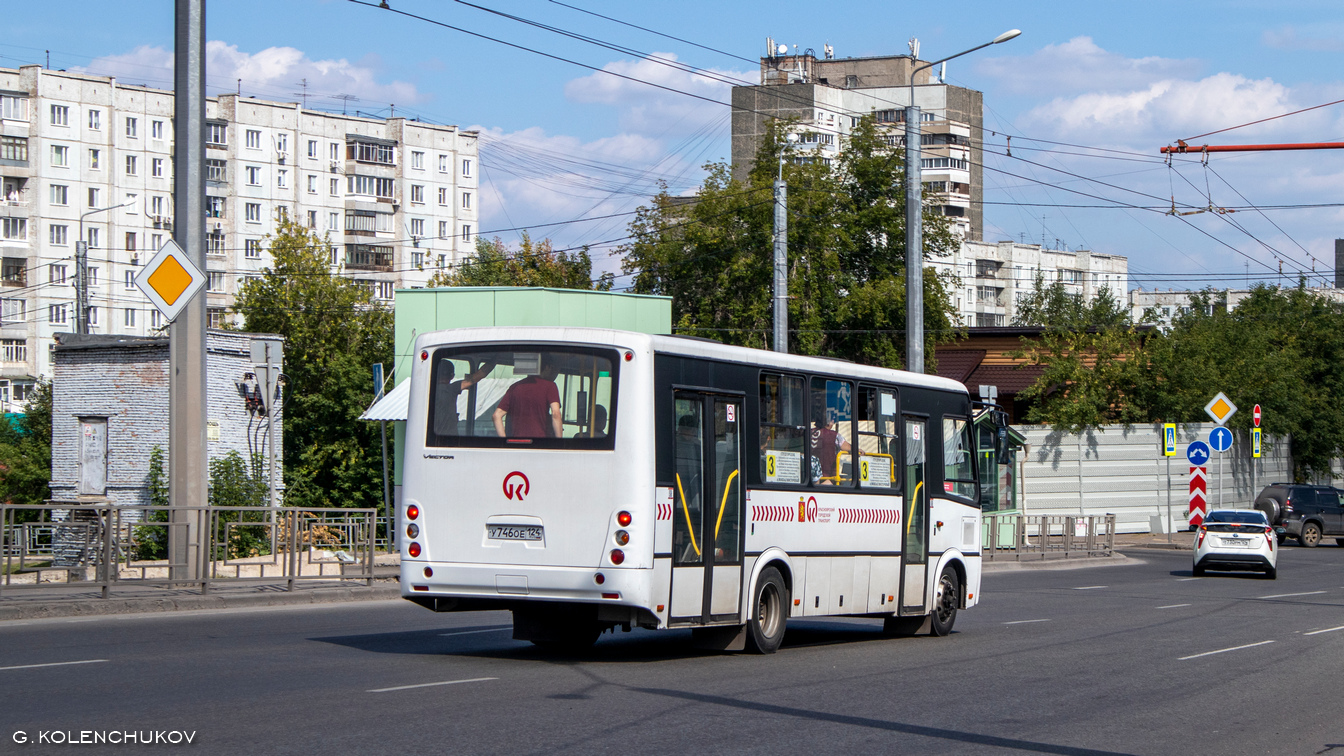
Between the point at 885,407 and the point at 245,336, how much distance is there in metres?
20.7

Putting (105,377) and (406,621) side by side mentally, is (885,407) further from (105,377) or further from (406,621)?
(105,377)

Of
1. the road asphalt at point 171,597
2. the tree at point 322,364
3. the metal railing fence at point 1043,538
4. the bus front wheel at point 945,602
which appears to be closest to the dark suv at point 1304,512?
the metal railing fence at point 1043,538

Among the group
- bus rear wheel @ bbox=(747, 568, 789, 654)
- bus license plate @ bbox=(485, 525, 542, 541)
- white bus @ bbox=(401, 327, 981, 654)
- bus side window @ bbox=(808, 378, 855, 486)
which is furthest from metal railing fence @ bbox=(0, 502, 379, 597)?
bus side window @ bbox=(808, 378, 855, 486)

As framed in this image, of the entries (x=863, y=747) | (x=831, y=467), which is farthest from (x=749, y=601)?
(x=863, y=747)

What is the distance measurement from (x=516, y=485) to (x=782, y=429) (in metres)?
2.98

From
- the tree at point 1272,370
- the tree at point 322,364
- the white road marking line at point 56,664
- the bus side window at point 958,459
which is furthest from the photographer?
the tree at point 1272,370

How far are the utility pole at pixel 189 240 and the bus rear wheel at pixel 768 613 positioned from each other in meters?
8.39

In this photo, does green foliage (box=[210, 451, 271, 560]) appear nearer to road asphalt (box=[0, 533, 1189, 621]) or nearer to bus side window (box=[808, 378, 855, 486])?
road asphalt (box=[0, 533, 1189, 621])

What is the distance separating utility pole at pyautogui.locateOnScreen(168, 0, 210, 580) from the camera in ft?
58.2

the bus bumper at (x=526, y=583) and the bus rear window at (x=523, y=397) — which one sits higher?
the bus rear window at (x=523, y=397)

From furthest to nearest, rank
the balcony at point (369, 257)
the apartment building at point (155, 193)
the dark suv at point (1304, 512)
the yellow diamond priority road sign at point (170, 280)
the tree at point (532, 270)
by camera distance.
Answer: the balcony at point (369, 257)
the apartment building at point (155, 193)
the tree at point (532, 270)
the dark suv at point (1304, 512)
the yellow diamond priority road sign at point (170, 280)

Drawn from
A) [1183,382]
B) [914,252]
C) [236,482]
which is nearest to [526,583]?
[914,252]

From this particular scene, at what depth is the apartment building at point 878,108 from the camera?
10675cm

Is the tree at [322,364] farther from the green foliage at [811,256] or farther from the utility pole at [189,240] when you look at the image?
the utility pole at [189,240]
